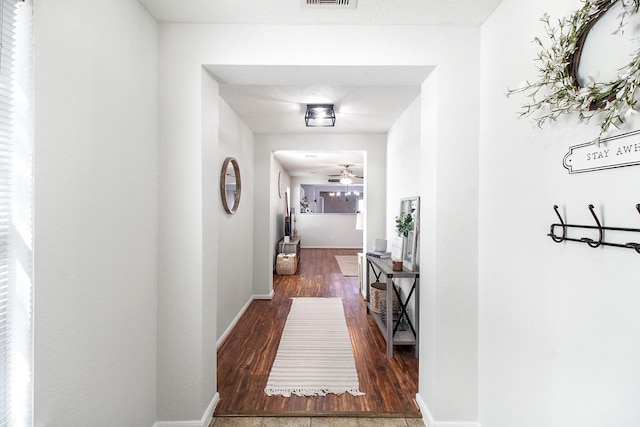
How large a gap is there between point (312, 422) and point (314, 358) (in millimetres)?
770

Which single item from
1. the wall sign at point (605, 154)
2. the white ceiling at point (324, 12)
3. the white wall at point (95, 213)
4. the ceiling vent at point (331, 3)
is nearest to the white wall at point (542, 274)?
the wall sign at point (605, 154)

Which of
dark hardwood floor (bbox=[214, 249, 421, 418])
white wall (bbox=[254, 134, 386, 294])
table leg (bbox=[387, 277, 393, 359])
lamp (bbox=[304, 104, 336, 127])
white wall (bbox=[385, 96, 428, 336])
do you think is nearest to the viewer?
dark hardwood floor (bbox=[214, 249, 421, 418])

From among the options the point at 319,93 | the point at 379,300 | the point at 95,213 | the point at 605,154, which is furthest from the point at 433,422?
the point at 319,93

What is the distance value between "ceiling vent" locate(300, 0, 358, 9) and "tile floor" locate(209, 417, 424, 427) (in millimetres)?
Result: 2489

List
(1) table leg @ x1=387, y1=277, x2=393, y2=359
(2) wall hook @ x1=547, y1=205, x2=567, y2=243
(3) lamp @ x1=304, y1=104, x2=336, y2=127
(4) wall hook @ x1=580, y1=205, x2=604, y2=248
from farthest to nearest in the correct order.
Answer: (3) lamp @ x1=304, y1=104, x2=336, y2=127, (1) table leg @ x1=387, y1=277, x2=393, y2=359, (2) wall hook @ x1=547, y1=205, x2=567, y2=243, (4) wall hook @ x1=580, y1=205, x2=604, y2=248

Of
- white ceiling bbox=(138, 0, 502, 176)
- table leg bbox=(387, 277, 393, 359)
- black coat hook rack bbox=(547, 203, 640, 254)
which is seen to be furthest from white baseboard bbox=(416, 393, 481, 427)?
white ceiling bbox=(138, 0, 502, 176)

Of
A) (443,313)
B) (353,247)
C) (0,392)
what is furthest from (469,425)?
(353,247)

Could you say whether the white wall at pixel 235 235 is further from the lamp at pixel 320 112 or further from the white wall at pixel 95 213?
the white wall at pixel 95 213

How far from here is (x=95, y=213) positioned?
1.26m

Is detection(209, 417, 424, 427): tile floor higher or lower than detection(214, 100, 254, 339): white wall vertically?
lower

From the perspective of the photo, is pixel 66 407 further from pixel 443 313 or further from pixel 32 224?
pixel 443 313

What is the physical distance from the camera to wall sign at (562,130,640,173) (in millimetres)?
895

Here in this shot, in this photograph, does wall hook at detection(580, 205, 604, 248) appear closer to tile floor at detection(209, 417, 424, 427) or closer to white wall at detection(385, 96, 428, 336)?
tile floor at detection(209, 417, 424, 427)

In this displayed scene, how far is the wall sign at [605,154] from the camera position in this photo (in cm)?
90
